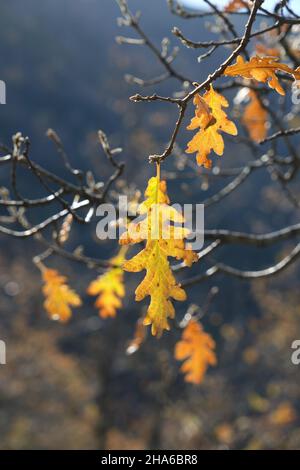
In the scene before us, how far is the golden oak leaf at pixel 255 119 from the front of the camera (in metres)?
3.25

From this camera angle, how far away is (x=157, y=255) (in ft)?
4.69

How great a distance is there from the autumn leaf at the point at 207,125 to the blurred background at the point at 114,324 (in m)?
1.82

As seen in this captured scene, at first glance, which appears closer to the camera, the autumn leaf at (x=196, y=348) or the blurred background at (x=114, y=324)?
the autumn leaf at (x=196, y=348)

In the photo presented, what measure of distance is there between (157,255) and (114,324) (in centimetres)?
1117

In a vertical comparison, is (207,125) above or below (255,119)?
below

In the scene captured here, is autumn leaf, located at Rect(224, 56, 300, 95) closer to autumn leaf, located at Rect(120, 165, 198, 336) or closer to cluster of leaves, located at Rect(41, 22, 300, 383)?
cluster of leaves, located at Rect(41, 22, 300, 383)

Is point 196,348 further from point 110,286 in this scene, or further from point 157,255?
point 157,255

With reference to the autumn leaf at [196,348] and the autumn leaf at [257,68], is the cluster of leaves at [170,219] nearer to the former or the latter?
the autumn leaf at [257,68]

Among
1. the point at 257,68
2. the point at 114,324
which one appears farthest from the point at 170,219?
the point at 114,324

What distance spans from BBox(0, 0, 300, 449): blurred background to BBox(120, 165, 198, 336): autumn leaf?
5.87 feet

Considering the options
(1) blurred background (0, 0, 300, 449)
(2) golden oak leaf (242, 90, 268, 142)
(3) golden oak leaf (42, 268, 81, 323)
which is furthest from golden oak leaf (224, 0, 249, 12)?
(3) golden oak leaf (42, 268, 81, 323)

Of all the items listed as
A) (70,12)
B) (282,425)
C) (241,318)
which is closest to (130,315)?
(241,318)

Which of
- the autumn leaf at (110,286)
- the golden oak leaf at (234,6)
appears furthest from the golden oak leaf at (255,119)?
the autumn leaf at (110,286)

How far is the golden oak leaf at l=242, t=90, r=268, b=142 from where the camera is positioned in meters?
3.25
